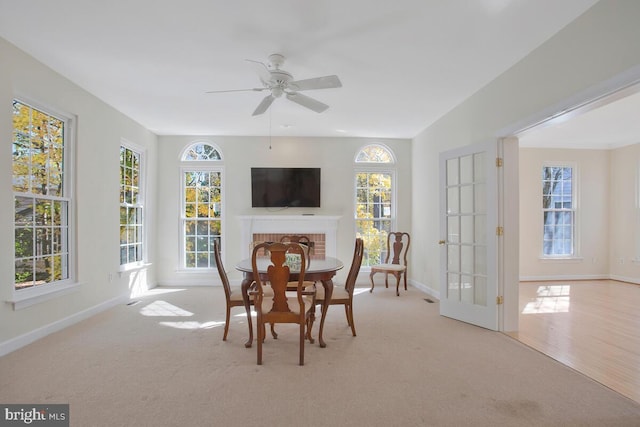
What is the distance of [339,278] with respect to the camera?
634 centimetres

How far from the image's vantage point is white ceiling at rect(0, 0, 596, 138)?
8.17 ft

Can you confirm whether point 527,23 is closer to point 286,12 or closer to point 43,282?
point 286,12

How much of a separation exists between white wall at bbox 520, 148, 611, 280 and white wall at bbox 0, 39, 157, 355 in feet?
23.9

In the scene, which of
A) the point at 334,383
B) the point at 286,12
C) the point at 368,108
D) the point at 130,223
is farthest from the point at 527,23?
the point at 130,223

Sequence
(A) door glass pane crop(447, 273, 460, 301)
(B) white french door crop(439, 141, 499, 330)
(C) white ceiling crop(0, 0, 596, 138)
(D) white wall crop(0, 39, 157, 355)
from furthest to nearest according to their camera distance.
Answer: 1. (A) door glass pane crop(447, 273, 460, 301)
2. (B) white french door crop(439, 141, 499, 330)
3. (D) white wall crop(0, 39, 157, 355)
4. (C) white ceiling crop(0, 0, 596, 138)

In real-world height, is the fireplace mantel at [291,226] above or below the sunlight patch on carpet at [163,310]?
above

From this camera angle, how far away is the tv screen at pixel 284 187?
20.2 ft

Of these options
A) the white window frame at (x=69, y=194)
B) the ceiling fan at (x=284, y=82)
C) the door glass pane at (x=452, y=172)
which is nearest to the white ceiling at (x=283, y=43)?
the ceiling fan at (x=284, y=82)

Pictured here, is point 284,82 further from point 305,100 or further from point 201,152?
point 201,152

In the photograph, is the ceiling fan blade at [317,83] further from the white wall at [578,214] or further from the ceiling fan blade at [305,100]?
the white wall at [578,214]

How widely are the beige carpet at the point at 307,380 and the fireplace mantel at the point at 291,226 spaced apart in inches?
96.1

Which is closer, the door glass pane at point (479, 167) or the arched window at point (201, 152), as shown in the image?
the door glass pane at point (479, 167)

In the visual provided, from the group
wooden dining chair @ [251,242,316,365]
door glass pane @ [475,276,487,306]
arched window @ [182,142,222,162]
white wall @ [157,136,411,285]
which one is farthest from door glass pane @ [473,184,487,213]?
arched window @ [182,142,222,162]

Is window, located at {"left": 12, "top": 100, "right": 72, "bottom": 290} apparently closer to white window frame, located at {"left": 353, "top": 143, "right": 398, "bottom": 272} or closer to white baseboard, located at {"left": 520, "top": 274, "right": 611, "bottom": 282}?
white window frame, located at {"left": 353, "top": 143, "right": 398, "bottom": 272}
